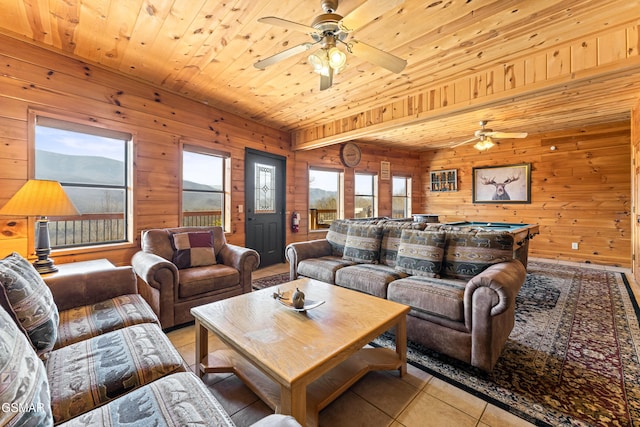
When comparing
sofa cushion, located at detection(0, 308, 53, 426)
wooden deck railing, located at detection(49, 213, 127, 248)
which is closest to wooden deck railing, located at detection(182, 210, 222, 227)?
wooden deck railing, located at detection(49, 213, 127, 248)

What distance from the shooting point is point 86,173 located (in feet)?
10.1

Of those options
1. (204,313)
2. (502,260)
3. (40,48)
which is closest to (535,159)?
(502,260)

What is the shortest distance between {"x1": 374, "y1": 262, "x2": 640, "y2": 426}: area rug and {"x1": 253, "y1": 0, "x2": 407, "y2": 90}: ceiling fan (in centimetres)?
219

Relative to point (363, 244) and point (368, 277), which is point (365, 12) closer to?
point (368, 277)

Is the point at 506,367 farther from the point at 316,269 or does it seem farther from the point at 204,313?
the point at 204,313

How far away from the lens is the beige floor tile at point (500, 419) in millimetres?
1409

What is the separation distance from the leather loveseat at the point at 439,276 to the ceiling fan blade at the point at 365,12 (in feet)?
5.75

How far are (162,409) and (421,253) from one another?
216 cm

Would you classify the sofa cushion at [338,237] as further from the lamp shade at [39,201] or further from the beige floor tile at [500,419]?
the lamp shade at [39,201]

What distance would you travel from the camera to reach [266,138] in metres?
4.75

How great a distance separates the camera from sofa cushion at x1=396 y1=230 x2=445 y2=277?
2.40m

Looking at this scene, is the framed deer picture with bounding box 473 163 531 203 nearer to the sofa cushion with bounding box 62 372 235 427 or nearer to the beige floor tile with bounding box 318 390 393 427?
the beige floor tile with bounding box 318 390 393 427

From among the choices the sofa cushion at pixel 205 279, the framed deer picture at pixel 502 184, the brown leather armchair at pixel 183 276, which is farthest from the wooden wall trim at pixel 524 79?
the framed deer picture at pixel 502 184

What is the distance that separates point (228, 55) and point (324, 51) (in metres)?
1.30
